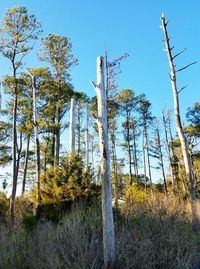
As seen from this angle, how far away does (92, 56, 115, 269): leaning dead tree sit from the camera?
17.6 feet

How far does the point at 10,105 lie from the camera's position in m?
20.3

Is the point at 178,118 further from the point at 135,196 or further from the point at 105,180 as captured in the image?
the point at 105,180

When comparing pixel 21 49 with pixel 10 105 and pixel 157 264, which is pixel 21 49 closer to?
pixel 10 105

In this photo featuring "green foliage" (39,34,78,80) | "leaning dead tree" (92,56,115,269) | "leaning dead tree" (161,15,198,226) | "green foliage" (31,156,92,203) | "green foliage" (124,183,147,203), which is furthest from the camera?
"green foliage" (39,34,78,80)

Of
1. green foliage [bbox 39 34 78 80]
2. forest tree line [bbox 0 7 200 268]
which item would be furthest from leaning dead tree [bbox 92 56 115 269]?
green foliage [bbox 39 34 78 80]

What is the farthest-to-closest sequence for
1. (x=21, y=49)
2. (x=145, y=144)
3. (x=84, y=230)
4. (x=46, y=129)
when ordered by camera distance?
(x=145, y=144) < (x=46, y=129) < (x=21, y=49) < (x=84, y=230)

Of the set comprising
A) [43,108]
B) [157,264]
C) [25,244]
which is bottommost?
[157,264]

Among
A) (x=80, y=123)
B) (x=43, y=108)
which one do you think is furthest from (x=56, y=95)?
(x=80, y=123)

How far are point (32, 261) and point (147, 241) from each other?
213 cm

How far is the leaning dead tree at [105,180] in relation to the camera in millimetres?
5379

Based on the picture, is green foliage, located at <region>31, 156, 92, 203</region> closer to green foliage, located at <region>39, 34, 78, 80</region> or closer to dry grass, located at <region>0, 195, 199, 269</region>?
dry grass, located at <region>0, 195, 199, 269</region>

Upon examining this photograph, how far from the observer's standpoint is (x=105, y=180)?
5.85m

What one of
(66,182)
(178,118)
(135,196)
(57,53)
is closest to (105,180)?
(66,182)

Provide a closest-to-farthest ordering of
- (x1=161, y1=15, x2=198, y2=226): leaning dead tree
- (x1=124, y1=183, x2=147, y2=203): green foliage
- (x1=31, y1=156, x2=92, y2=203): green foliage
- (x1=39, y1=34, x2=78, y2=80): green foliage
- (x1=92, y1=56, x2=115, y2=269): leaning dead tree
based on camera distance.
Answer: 1. (x1=92, y1=56, x2=115, y2=269): leaning dead tree
2. (x1=124, y1=183, x2=147, y2=203): green foliage
3. (x1=31, y1=156, x2=92, y2=203): green foliage
4. (x1=161, y1=15, x2=198, y2=226): leaning dead tree
5. (x1=39, y1=34, x2=78, y2=80): green foliage
